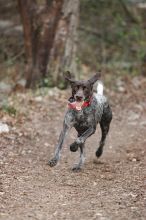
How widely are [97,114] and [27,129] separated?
216 centimetres

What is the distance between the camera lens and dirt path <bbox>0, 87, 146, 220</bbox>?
645 cm

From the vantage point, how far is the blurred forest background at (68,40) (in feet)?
43.6

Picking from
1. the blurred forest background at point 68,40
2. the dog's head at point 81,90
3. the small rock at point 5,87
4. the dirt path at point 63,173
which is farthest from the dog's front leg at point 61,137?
the blurred forest background at point 68,40

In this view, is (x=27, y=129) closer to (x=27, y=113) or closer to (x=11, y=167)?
(x=27, y=113)

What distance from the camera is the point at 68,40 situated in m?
13.6

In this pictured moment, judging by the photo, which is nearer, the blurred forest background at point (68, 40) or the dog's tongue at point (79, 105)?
the dog's tongue at point (79, 105)

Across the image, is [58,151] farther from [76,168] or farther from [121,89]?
[121,89]

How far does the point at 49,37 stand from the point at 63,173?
562 centimetres

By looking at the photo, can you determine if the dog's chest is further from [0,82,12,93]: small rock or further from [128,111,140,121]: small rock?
[0,82,12,93]: small rock

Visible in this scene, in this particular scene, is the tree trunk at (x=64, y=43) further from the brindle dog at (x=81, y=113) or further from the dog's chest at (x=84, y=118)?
the dog's chest at (x=84, y=118)

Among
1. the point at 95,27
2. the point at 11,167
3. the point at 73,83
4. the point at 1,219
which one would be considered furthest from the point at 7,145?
the point at 95,27

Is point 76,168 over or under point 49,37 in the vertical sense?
under

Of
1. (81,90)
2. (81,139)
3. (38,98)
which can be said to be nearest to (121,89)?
(38,98)

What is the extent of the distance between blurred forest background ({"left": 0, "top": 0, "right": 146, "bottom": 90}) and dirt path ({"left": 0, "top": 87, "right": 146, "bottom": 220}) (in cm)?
118
